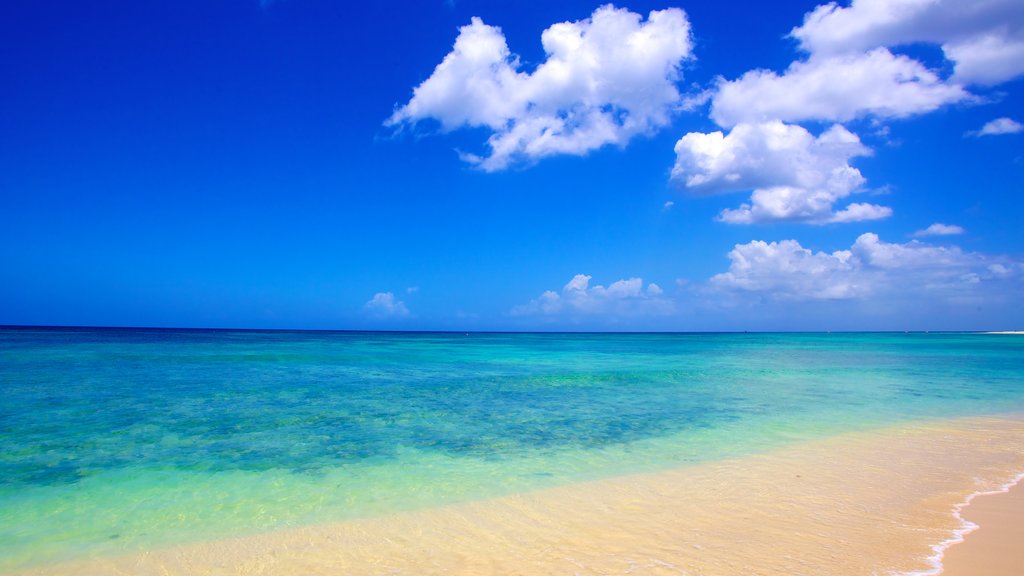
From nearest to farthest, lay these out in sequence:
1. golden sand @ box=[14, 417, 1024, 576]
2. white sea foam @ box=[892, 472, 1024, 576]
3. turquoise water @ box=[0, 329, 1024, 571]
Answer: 1. white sea foam @ box=[892, 472, 1024, 576]
2. golden sand @ box=[14, 417, 1024, 576]
3. turquoise water @ box=[0, 329, 1024, 571]

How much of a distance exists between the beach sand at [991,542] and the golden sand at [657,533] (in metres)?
0.20

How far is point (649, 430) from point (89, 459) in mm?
9314

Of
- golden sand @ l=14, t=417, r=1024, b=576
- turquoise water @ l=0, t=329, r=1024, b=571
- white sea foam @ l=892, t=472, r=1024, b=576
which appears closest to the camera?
white sea foam @ l=892, t=472, r=1024, b=576

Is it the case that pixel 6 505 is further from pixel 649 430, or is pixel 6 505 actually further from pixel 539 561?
pixel 649 430

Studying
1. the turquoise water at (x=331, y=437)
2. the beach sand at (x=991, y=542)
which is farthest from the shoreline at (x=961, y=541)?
the turquoise water at (x=331, y=437)

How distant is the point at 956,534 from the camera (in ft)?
17.1

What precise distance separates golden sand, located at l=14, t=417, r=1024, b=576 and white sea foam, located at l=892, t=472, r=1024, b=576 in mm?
70

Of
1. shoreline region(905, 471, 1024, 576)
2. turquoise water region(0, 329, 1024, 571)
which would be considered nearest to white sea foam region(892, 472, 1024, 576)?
shoreline region(905, 471, 1024, 576)

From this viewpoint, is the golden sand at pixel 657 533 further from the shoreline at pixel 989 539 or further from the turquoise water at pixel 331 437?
the turquoise water at pixel 331 437

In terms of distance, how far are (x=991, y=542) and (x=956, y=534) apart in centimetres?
26

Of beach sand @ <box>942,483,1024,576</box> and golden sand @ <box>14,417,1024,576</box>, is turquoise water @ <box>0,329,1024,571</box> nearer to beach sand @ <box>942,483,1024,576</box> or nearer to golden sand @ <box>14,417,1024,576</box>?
golden sand @ <box>14,417,1024,576</box>

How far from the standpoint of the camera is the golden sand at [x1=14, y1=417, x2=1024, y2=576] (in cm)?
459

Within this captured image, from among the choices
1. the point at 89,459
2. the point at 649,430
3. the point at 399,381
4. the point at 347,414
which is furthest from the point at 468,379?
the point at 89,459

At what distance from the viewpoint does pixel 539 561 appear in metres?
4.68
